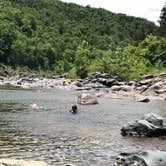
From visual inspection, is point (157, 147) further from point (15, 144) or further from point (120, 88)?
point (120, 88)

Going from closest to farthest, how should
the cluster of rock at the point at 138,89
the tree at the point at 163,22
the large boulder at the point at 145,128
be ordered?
1. the large boulder at the point at 145,128
2. the cluster of rock at the point at 138,89
3. the tree at the point at 163,22

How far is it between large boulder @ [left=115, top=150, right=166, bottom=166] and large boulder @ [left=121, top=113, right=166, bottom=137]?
8.64 meters

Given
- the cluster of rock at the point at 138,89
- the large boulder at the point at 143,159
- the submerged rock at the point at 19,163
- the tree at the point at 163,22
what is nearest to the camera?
the large boulder at the point at 143,159

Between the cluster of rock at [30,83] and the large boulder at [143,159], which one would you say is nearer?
the large boulder at [143,159]

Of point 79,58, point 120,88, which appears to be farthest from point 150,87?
point 79,58

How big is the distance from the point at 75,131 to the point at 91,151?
5.99 metres

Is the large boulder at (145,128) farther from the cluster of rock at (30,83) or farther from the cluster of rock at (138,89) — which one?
the cluster of rock at (30,83)

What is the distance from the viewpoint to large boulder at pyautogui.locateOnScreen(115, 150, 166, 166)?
16219 mm

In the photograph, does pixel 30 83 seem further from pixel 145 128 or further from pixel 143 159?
pixel 143 159

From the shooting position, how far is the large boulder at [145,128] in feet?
84.3

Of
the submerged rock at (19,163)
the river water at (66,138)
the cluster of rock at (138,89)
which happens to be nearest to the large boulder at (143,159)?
the river water at (66,138)

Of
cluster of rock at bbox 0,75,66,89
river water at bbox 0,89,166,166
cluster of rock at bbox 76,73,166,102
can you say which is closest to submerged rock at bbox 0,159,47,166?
river water at bbox 0,89,166,166

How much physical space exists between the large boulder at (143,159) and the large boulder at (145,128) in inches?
340

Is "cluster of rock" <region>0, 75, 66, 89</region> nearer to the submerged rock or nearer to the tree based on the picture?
the tree
